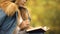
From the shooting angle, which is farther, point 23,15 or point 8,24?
point 23,15

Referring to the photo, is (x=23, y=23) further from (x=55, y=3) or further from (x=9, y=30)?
(x=55, y=3)

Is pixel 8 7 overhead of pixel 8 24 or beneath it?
overhead

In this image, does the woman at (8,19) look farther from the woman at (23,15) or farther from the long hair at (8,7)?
the woman at (23,15)

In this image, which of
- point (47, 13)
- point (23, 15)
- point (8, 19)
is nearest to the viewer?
point (8, 19)

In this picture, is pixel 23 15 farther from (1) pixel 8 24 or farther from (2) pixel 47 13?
(2) pixel 47 13

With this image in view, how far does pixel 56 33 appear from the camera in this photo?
10.0ft

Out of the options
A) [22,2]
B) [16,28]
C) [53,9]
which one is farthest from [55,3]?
[16,28]

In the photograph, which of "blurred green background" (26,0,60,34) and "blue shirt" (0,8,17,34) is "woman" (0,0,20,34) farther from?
"blurred green background" (26,0,60,34)

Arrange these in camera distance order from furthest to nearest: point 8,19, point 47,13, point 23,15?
1. point 47,13
2. point 23,15
3. point 8,19

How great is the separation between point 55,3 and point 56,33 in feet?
1.33

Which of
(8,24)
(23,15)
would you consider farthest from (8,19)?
(23,15)

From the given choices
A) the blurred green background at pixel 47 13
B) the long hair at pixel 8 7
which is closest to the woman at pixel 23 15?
the long hair at pixel 8 7

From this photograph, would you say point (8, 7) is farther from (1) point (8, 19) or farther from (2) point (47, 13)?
(2) point (47, 13)

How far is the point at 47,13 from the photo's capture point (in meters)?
2.99
